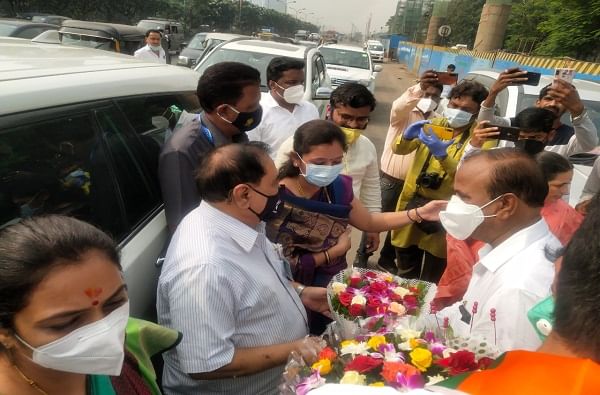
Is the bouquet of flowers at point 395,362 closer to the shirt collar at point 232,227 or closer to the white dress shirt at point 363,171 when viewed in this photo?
the shirt collar at point 232,227

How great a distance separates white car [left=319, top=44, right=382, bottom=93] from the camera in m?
12.1

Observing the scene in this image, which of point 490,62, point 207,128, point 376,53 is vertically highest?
point 207,128

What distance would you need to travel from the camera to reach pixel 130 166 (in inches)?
82.9

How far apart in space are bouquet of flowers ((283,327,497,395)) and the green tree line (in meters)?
28.2

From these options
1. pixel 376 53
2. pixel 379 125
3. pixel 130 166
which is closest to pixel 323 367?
pixel 130 166

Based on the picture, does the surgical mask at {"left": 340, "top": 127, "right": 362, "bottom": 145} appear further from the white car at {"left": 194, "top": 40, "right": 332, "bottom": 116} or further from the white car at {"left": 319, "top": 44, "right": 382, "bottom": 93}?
the white car at {"left": 319, "top": 44, "right": 382, "bottom": 93}

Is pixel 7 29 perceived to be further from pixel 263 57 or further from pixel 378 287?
pixel 378 287

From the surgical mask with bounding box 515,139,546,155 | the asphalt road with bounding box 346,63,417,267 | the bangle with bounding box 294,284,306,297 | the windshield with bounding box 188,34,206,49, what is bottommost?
the asphalt road with bounding box 346,63,417,267

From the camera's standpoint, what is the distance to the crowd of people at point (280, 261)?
3.46 feet

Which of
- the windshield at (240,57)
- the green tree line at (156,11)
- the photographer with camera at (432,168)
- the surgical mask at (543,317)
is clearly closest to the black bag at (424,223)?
the photographer with camera at (432,168)

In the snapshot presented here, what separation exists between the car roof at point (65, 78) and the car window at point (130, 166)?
14 centimetres

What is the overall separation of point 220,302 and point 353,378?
1.85 feet

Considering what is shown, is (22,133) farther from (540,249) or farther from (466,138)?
(466,138)

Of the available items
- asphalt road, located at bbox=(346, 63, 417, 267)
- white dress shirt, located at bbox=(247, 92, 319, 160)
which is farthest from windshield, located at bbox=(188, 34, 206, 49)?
white dress shirt, located at bbox=(247, 92, 319, 160)
